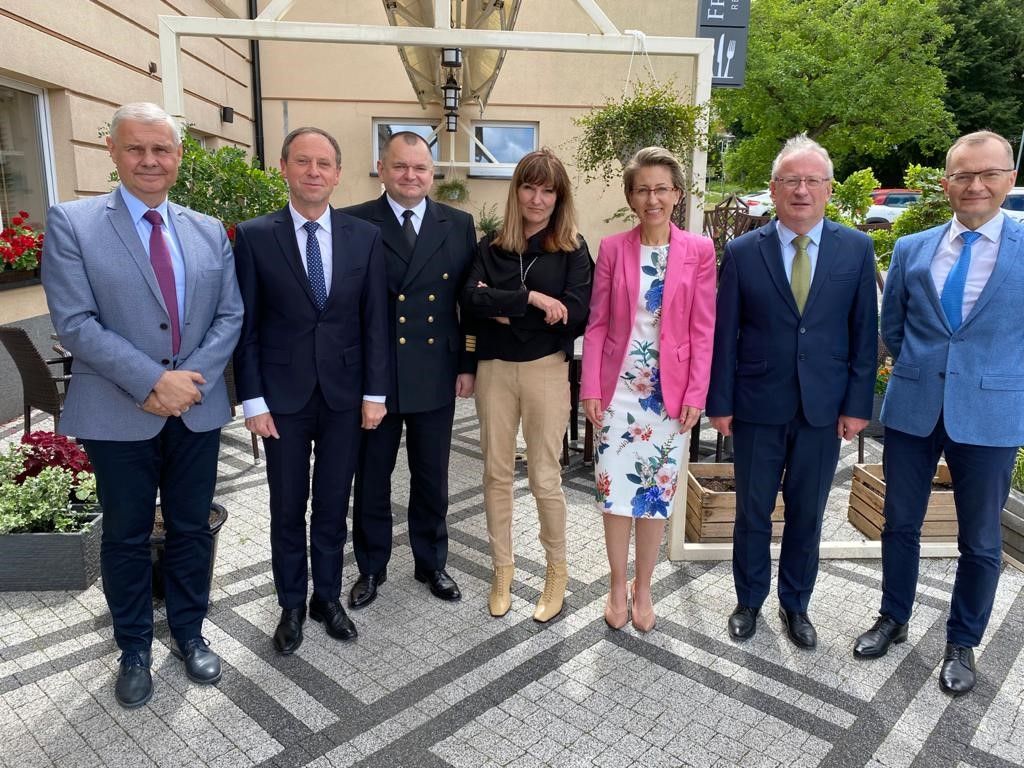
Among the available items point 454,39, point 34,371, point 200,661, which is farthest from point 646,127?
point 34,371

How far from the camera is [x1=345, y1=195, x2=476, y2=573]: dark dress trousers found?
3.12 metres

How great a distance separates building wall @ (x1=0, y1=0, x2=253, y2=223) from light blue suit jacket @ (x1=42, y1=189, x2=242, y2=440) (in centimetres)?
423

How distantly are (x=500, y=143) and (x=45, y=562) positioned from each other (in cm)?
986

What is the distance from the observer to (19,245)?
19.9ft

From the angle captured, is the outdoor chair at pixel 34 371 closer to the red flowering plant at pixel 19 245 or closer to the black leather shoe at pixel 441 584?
the red flowering plant at pixel 19 245

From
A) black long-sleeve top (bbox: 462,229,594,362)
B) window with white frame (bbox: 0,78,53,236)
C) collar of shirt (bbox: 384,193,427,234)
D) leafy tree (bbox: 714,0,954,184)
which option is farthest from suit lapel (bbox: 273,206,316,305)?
leafy tree (bbox: 714,0,954,184)

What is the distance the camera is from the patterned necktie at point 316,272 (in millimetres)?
2879

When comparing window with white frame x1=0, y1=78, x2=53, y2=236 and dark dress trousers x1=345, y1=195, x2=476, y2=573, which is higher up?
window with white frame x1=0, y1=78, x2=53, y2=236

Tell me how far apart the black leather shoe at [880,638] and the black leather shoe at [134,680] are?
2.85 meters

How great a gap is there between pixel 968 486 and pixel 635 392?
1.33m

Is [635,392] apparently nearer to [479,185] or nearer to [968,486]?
[968,486]

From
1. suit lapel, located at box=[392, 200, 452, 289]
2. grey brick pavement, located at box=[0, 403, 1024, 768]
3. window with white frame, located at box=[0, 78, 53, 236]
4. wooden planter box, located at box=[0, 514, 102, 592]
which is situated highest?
window with white frame, located at box=[0, 78, 53, 236]

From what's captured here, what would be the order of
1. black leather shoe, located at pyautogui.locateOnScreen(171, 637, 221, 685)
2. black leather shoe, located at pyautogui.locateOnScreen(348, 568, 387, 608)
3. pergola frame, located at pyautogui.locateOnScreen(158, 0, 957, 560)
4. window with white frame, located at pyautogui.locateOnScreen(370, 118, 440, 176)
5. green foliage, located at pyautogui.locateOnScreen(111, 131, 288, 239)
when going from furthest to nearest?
window with white frame, located at pyautogui.locateOnScreen(370, 118, 440, 176) → green foliage, located at pyautogui.locateOnScreen(111, 131, 288, 239) → pergola frame, located at pyautogui.locateOnScreen(158, 0, 957, 560) → black leather shoe, located at pyautogui.locateOnScreen(348, 568, 387, 608) → black leather shoe, located at pyautogui.locateOnScreen(171, 637, 221, 685)

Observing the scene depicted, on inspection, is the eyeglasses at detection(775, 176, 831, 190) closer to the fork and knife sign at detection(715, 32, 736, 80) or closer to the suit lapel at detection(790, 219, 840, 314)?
the suit lapel at detection(790, 219, 840, 314)
